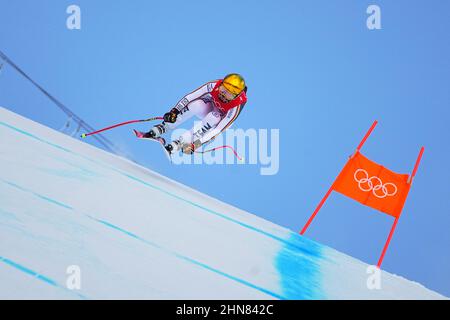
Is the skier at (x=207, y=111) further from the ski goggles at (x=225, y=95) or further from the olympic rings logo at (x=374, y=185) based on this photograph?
the olympic rings logo at (x=374, y=185)

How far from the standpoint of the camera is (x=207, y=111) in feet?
10.5

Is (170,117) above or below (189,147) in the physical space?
above

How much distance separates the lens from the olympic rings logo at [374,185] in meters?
3.10

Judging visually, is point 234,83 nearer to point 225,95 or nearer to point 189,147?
point 225,95

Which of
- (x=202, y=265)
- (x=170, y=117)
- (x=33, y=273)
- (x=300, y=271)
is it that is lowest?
(x=300, y=271)

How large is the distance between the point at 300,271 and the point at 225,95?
137 centimetres

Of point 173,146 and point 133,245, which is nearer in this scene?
point 133,245

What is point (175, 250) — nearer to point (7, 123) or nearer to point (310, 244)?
point (310, 244)

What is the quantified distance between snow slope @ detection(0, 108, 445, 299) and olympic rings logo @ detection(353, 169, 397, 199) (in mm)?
593

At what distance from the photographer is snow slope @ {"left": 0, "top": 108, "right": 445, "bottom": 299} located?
4.79ft

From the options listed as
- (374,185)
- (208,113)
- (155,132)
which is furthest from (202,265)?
(374,185)

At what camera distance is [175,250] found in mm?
1864
